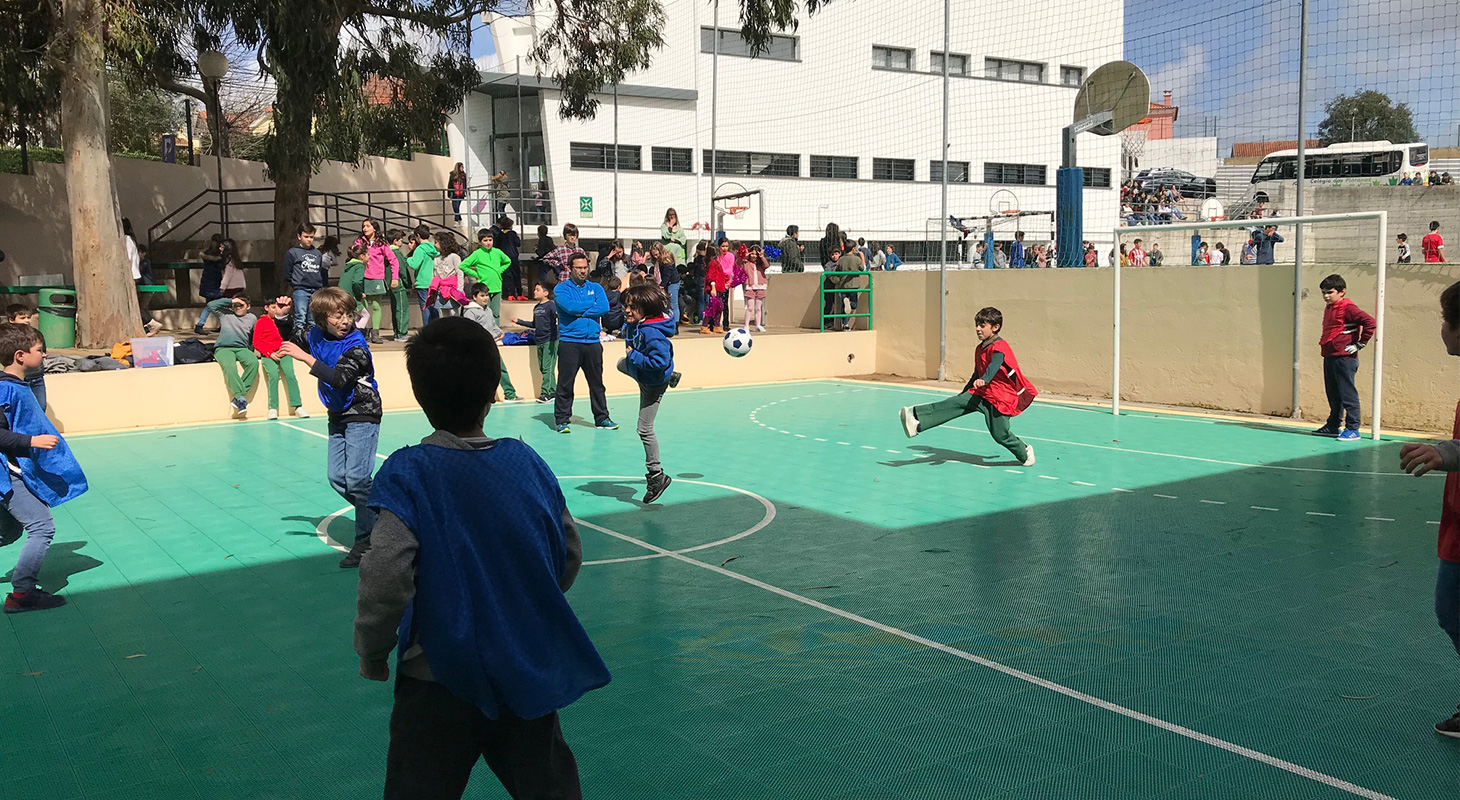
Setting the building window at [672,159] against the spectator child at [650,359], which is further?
the building window at [672,159]

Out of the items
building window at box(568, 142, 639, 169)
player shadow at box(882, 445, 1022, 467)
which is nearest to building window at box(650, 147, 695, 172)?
building window at box(568, 142, 639, 169)

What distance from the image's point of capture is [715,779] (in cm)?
380

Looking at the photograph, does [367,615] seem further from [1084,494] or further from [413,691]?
[1084,494]

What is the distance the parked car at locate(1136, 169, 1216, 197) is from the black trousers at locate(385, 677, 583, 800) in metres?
20.2

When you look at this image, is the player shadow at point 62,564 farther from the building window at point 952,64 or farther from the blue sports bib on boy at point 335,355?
the building window at point 952,64

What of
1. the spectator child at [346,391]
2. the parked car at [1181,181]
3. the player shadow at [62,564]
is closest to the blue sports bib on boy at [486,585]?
the spectator child at [346,391]

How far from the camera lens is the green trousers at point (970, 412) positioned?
9.66m

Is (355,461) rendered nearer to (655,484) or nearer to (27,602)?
(27,602)

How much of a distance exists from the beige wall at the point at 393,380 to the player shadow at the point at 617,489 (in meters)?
3.56

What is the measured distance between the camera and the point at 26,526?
568cm

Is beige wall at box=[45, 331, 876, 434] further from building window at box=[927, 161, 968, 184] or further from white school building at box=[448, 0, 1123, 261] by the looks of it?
building window at box=[927, 161, 968, 184]

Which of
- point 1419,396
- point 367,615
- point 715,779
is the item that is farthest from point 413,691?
point 1419,396

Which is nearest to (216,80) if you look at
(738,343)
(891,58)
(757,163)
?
(757,163)

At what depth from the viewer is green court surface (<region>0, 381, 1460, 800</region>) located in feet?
12.7
